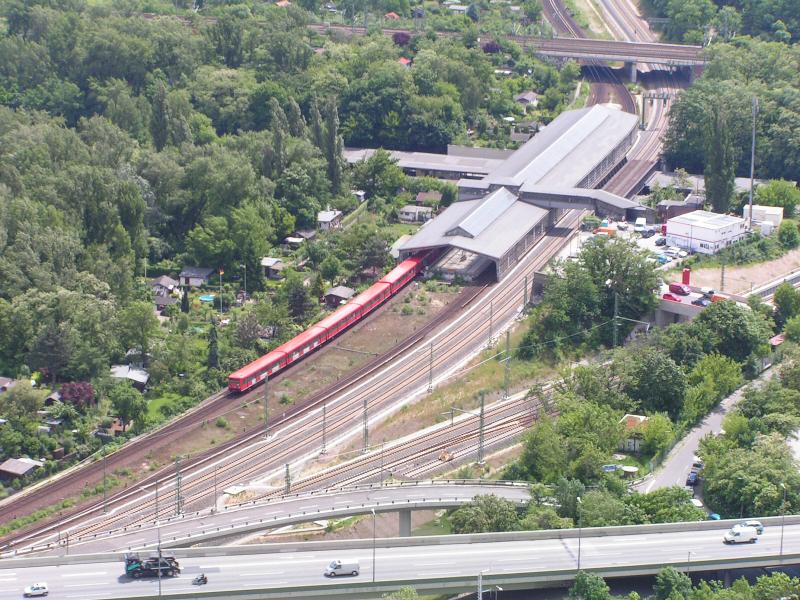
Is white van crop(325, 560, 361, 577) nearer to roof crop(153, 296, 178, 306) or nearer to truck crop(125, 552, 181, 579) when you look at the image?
truck crop(125, 552, 181, 579)

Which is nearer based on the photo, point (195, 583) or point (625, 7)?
point (195, 583)

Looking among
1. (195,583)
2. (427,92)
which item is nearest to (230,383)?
(195,583)

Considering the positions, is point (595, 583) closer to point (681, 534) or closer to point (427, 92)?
point (681, 534)

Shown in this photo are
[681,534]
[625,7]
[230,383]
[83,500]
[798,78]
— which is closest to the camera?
[681,534]

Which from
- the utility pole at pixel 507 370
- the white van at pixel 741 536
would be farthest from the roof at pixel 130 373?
the white van at pixel 741 536

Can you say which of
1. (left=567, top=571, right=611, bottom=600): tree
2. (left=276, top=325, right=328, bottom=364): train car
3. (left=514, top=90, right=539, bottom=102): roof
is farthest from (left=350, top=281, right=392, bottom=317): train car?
(left=514, top=90, right=539, bottom=102): roof

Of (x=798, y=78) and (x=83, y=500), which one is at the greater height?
(x=798, y=78)
